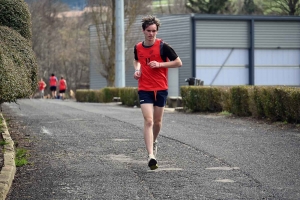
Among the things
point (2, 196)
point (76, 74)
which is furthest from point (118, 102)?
point (76, 74)

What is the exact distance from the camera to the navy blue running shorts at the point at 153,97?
31.0 ft

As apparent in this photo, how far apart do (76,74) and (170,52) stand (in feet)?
222

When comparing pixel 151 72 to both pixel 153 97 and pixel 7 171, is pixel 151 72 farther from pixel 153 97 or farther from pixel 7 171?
pixel 7 171

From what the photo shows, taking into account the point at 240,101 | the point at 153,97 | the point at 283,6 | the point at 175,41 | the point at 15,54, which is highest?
the point at 283,6

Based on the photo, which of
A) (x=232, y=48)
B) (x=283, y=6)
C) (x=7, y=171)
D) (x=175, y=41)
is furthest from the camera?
(x=283, y=6)

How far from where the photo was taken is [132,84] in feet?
172

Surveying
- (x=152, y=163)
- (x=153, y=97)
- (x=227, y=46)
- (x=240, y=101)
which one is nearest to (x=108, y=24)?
(x=227, y=46)

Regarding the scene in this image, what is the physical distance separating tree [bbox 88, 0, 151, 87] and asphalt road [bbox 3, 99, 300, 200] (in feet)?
106

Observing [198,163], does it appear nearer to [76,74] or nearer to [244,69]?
[244,69]

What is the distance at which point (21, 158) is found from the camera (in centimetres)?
1028

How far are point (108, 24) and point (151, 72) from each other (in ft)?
129

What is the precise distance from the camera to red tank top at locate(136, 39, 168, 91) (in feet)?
31.0

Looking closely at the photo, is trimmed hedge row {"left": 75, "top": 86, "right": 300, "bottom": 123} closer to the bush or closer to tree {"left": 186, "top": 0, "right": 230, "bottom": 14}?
the bush

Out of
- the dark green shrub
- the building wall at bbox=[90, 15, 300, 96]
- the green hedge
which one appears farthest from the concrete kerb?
the building wall at bbox=[90, 15, 300, 96]
